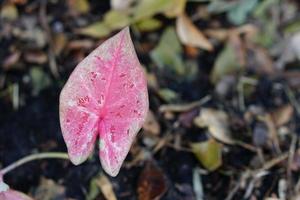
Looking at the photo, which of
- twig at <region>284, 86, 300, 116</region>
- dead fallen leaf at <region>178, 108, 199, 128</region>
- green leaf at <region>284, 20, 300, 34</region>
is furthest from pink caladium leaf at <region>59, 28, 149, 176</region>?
green leaf at <region>284, 20, 300, 34</region>

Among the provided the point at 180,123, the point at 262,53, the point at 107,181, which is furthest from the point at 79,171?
the point at 262,53

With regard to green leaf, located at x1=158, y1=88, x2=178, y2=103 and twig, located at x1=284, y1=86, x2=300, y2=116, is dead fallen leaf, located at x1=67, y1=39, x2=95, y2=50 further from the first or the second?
twig, located at x1=284, y1=86, x2=300, y2=116

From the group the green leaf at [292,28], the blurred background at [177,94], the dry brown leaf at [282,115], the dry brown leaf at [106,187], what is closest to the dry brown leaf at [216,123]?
the blurred background at [177,94]

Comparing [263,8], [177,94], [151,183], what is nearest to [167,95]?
[177,94]

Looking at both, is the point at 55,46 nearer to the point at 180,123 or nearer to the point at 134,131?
Answer: the point at 180,123

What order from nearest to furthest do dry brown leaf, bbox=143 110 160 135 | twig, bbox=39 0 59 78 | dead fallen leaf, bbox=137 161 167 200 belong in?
1. dead fallen leaf, bbox=137 161 167 200
2. dry brown leaf, bbox=143 110 160 135
3. twig, bbox=39 0 59 78

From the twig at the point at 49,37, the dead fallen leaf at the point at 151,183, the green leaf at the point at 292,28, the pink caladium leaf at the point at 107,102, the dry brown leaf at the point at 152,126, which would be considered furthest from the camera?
the green leaf at the point at 292,28

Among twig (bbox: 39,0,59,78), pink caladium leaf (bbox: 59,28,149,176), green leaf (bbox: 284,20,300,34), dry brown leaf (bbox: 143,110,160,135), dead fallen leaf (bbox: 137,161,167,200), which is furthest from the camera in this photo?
green leaf (bbox: 284,20,300,34)

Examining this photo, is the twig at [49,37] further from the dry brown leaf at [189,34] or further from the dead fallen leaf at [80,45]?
the dry brown leaf at [189,34]
